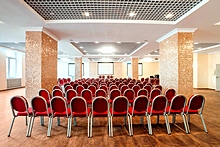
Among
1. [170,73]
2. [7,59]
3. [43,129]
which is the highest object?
[7,59]

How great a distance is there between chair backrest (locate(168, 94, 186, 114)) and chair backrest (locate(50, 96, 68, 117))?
107 inches

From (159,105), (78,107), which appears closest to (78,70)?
(78,107)

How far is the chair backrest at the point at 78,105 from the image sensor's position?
3.54m

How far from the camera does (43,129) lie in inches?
163

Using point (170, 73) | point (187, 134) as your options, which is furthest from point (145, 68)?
point (187, 134)

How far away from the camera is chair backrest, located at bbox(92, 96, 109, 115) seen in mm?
3574

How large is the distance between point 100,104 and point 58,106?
3.41ft

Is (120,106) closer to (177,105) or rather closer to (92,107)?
(92,107)

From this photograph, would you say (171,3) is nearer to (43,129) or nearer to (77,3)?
(77,3)

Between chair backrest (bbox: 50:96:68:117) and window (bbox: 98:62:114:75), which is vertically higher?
window (bbox: 98:62:114:75)

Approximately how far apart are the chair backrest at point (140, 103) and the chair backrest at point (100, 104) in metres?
0.72

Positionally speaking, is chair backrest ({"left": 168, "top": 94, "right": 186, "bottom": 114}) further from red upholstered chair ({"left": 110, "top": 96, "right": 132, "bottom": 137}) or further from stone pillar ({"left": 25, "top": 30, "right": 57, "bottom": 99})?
stone pillar ({"left": 25, "top": 30, "right": 57, "bottom": 99})

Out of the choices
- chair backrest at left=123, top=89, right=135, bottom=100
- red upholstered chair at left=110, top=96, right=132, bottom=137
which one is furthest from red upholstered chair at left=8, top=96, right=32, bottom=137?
chair backrest at left=123, top=89, right=135, bottom=100

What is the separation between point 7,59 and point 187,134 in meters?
16.3
